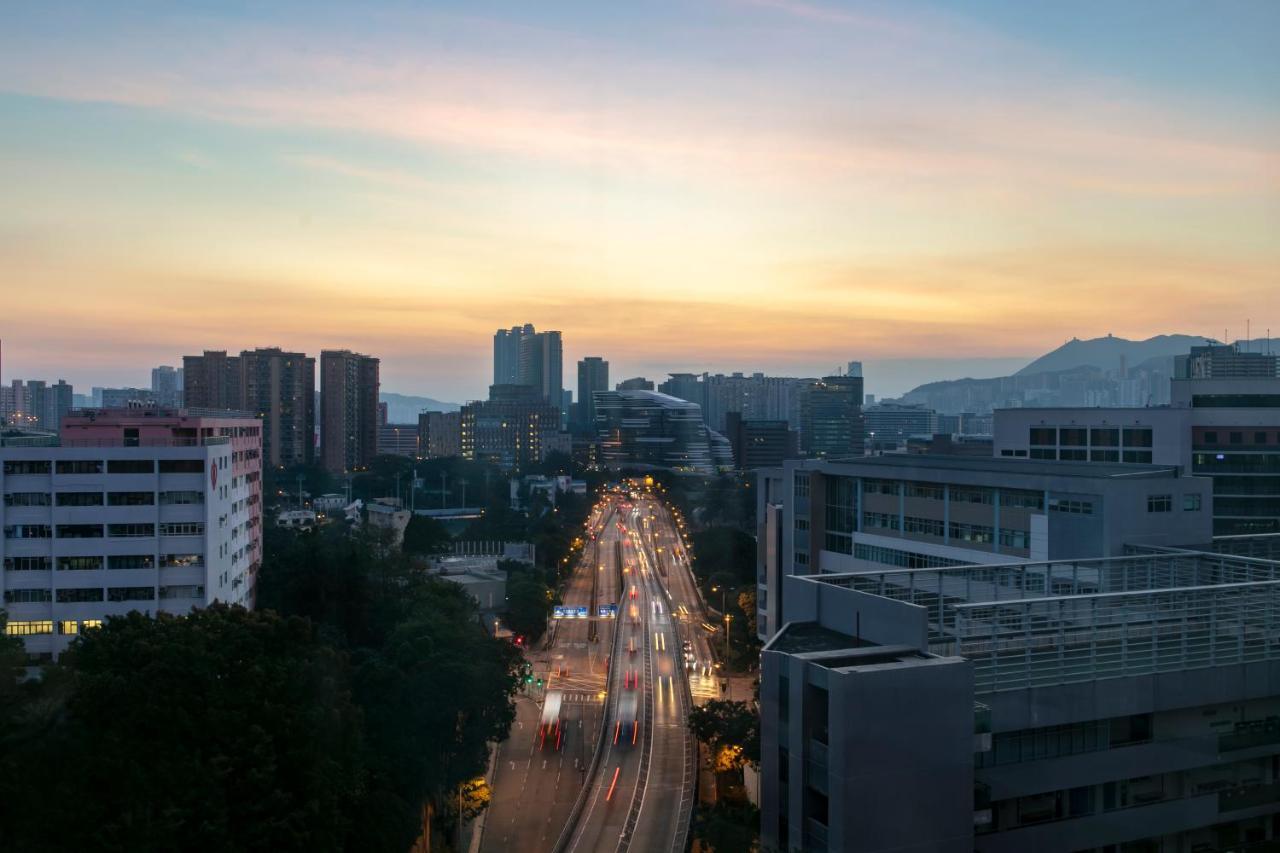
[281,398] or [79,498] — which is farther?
[281,398]

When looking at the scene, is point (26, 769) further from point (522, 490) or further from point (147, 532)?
point (522, 490)

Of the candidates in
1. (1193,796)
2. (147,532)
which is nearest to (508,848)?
(147,532)

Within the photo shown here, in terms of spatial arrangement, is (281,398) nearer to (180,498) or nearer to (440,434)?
(440,434)

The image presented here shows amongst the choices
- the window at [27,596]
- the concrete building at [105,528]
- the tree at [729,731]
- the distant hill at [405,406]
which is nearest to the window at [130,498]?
the concrete building at [105,528]

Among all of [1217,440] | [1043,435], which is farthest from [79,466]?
[1217,440]

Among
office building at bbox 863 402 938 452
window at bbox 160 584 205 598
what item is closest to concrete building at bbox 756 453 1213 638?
window at bbox 160 584 205 598

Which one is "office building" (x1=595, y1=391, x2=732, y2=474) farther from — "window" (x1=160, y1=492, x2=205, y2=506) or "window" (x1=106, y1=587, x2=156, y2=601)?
"window" (x1=106, y1=587, x2=156, y2=601)
